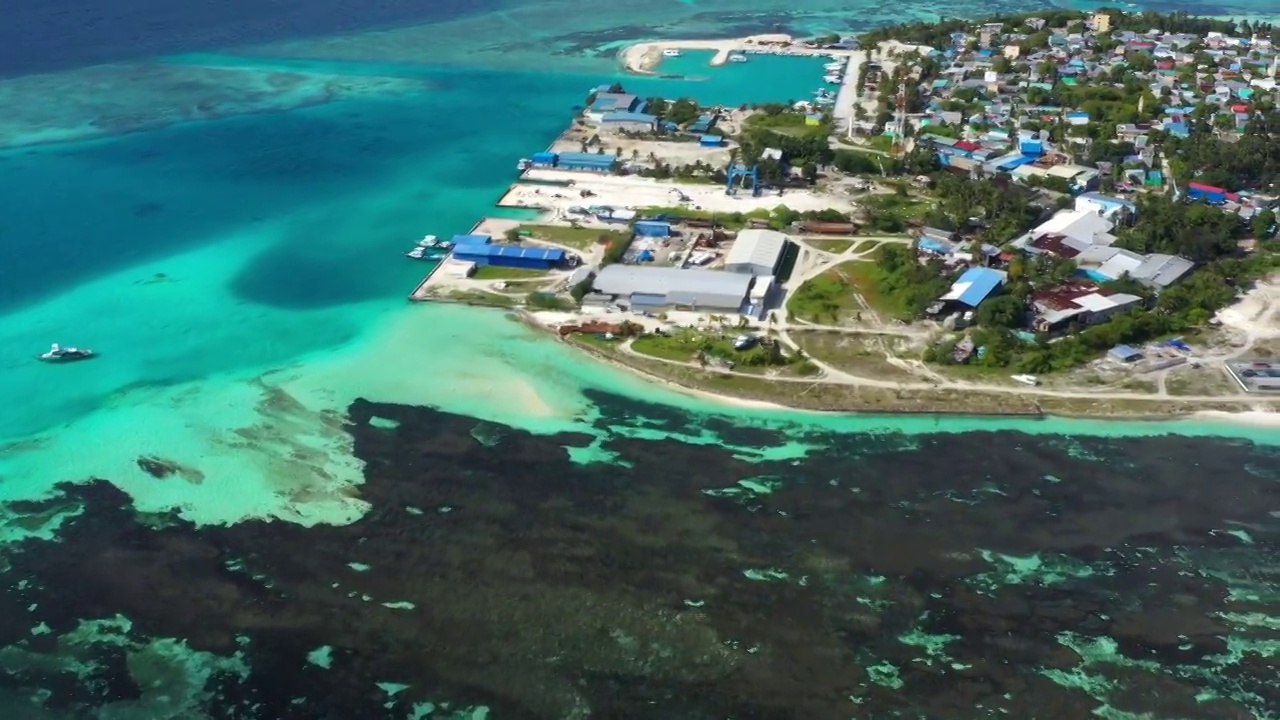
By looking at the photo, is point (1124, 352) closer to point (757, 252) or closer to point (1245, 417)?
point (1245, 417)


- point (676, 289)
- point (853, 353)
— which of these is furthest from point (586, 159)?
point (853, 353)

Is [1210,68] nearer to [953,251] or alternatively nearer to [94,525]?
[953,251]

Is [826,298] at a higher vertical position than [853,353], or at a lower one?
higher

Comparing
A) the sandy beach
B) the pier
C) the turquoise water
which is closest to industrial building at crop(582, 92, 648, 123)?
the turquoise water

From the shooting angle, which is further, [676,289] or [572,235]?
[572,235]

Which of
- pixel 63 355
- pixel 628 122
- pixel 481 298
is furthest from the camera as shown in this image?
pixel 628 122

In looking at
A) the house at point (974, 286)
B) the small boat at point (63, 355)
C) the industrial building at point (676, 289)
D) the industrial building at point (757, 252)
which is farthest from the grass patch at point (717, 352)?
the small boat at point (63, 355)

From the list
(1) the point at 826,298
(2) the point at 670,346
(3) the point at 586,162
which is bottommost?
(2) the point at 670,346
